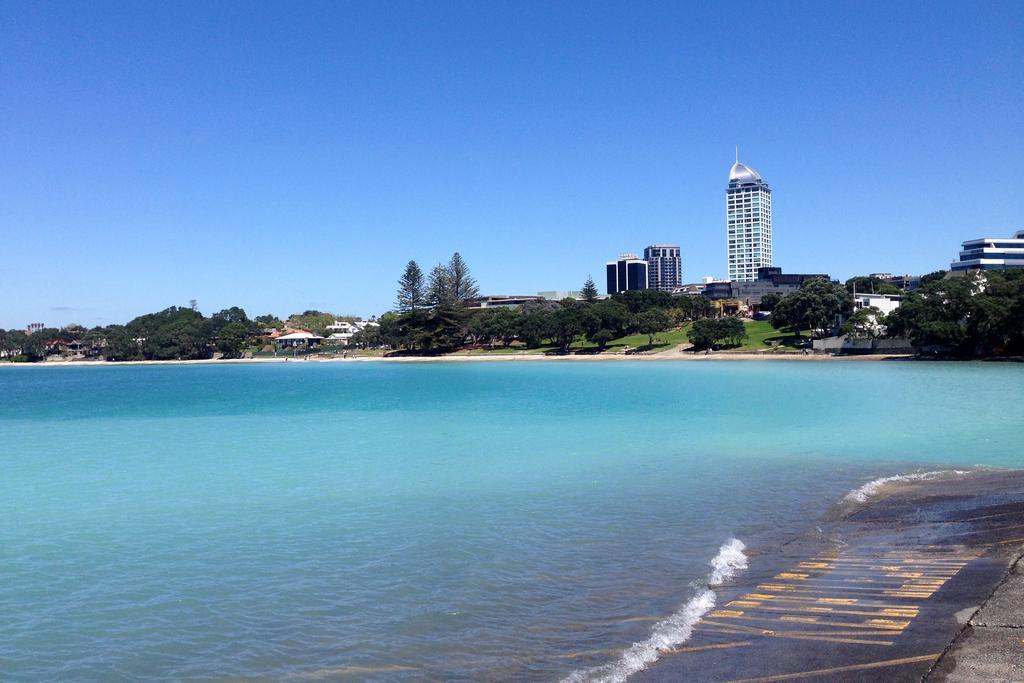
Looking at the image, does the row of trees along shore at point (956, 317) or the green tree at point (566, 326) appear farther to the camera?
the green tree at point (566, 326)

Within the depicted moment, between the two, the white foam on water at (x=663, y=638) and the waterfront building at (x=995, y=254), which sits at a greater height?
the waterfront building at (x=995, y=254)

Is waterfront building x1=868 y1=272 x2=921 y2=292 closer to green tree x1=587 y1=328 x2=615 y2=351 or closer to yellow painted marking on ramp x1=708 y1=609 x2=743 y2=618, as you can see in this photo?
green tree x1=587 y1=328 x2=615 y2=351

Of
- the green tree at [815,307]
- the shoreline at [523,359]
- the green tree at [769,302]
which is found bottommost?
the shoreline at [523,359]

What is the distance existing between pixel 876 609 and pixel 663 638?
2.24 m

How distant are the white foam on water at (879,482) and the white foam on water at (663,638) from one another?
5.47m

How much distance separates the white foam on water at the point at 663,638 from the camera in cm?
691

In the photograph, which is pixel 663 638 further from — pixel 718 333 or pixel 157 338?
pixel 157 338

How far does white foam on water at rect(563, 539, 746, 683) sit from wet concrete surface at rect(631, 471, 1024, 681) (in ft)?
0.43

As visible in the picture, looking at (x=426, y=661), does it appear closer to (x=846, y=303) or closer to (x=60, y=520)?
(x=60, y=520)

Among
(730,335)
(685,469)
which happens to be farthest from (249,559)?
(730,335)

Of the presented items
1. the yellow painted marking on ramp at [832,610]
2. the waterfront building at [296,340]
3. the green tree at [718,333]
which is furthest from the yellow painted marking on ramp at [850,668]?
the waterfront building at [296,340]

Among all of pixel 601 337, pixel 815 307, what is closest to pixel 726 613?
pixel 815 307

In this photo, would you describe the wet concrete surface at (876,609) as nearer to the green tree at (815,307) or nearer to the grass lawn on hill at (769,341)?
the grass lawn on hill at (769,341)

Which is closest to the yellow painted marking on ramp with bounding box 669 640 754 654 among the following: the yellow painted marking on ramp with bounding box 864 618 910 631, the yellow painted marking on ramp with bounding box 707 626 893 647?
the yellow painted marking on ramp with bounding box 707 626 893 647
